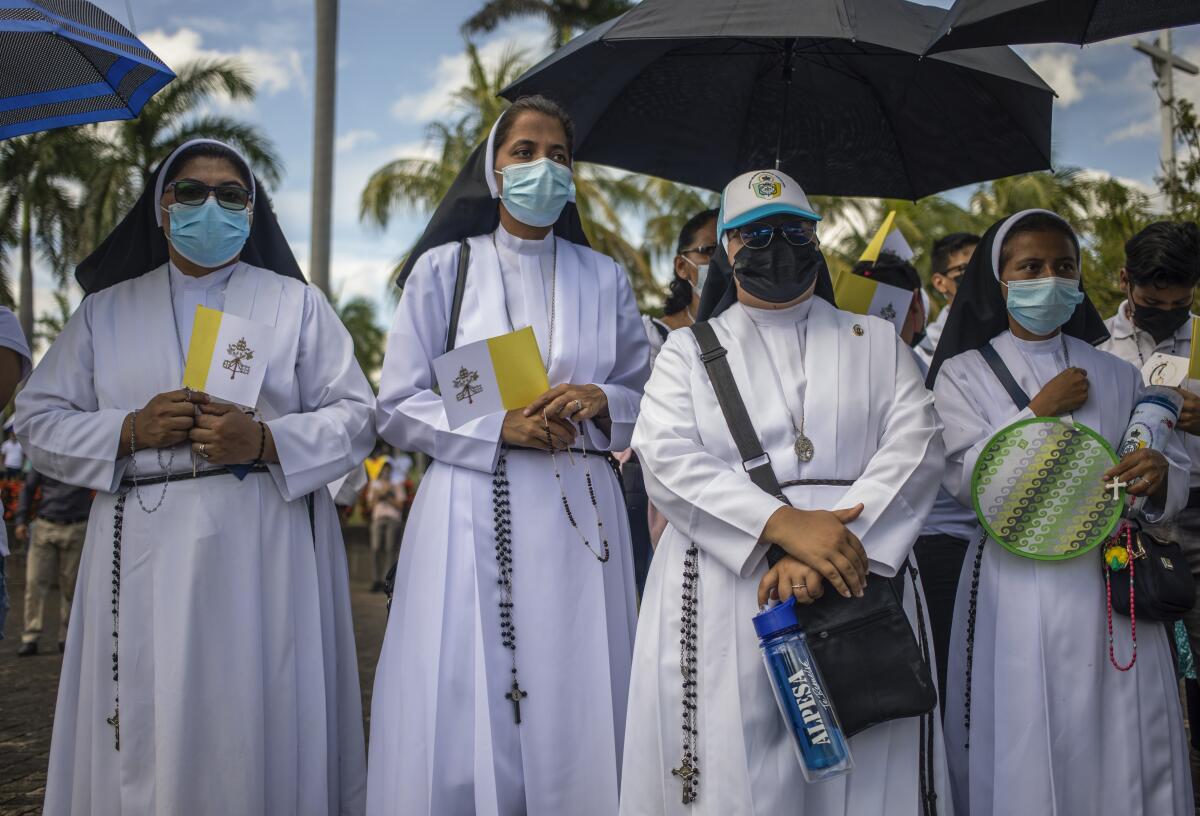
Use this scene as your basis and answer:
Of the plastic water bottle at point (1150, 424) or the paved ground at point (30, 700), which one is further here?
the paved ground at point (30, 700)

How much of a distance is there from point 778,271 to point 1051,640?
169 centimetres

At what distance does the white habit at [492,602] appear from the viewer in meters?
4.09

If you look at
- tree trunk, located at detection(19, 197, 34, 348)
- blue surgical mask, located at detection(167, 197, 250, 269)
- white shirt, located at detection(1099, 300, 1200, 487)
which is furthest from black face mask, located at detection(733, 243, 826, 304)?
tree trunk, located at detection(19, 197, 34, 348)

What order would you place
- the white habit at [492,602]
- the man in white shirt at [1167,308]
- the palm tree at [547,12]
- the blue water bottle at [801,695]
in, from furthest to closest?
the palm tree at [547,12] → the man in white shirt at [1167,308] → the white habit at [492,602] → the blue water bottle at [801,695]

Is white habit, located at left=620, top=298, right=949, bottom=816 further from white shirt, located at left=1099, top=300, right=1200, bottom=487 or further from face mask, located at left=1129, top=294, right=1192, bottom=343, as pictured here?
face mask, located at left=1129, top=294, right=1192, bottom=343

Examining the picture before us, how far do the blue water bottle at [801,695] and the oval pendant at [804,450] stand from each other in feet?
1.70

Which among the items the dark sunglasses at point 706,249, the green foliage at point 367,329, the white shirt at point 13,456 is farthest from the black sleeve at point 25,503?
the green foliage at point 367,329

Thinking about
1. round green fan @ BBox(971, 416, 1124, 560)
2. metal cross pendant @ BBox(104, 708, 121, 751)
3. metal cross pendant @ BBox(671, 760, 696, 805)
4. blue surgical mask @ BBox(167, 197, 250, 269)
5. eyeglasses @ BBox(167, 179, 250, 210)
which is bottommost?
metal cross pendant @ BBox(671, 760, 696, 805)

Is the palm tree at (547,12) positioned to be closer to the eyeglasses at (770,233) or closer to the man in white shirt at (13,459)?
the man in white shirt at (13,459)

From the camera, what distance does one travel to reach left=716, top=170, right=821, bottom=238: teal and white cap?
3.71 m

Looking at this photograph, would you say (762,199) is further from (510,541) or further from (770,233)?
(510,541)

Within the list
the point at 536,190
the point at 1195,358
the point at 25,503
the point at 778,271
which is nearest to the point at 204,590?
the point at 536,190

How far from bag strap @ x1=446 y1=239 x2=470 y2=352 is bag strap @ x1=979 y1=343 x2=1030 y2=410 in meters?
2.14

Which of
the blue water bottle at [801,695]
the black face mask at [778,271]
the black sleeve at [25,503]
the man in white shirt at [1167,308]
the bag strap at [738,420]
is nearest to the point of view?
the blue water bottle at [801,695]
